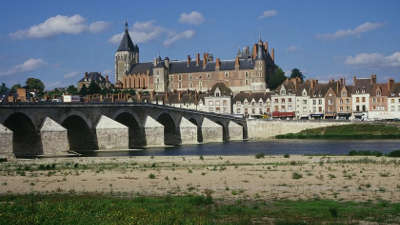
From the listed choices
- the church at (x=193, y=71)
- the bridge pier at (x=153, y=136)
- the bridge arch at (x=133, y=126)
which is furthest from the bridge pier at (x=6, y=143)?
the church at (x=193, y=71)

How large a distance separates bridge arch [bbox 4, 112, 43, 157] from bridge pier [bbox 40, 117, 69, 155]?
2.12ft

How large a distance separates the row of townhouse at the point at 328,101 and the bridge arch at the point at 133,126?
36.5 meters

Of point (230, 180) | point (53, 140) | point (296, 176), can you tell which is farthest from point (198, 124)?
point (230, 180)

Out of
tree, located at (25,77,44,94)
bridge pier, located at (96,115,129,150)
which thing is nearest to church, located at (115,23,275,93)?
tree, located at (25,77,44,94)

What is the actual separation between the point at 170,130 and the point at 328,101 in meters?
32.1

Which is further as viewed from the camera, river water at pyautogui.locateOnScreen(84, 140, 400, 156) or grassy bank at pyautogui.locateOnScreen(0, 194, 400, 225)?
river water at pyautogui.locateOnScreen(84, 140, 400, 156)

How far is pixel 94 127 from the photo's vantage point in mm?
62938

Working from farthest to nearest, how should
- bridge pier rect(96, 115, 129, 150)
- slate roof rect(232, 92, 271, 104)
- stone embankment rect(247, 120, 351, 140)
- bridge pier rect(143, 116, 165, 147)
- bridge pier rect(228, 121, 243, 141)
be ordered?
slate roof rect(232, 92, 271, 104)
bridge pier rect(228, 121, 243, 141)
stone embankment rect(247, 120, 351, 140)
bridge pier rect(143, 116, 165, 147)
bridge pier rect(96, 115, 129, 150)

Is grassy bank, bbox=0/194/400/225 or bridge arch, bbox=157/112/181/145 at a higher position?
bridge arch, bbox=157/112/181/145

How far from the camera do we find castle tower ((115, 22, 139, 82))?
16238 centimetres

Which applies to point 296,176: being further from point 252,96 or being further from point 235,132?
point 252,96

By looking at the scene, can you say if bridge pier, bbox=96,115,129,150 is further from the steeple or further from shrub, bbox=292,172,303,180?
the steeple

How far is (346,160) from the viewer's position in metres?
36.7

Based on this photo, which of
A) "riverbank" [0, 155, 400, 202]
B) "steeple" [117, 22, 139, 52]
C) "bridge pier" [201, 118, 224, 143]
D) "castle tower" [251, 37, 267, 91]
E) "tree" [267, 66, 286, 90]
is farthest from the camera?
"steeple" [117, 22, 139, 52]
